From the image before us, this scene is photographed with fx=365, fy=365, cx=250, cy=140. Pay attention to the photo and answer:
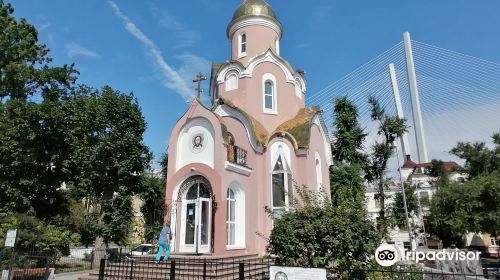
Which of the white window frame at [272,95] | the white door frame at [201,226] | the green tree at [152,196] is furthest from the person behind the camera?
the green tree at [152,196]

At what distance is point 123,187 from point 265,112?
33.2 feet

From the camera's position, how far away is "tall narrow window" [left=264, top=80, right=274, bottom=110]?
20.0m

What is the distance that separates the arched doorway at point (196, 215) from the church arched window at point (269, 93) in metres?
6.47

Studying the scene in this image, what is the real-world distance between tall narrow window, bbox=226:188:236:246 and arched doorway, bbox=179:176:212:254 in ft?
3.05

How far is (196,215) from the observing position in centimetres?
1457

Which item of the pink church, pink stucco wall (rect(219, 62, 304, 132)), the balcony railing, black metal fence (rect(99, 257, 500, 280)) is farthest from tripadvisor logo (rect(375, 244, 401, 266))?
pink stucco wall (rect(219, 62, 304, 132))

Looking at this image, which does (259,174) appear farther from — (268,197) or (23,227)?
(23,227)

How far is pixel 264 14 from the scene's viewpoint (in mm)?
22234

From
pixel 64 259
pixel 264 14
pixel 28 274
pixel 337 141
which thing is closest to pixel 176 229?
pixel 28 274

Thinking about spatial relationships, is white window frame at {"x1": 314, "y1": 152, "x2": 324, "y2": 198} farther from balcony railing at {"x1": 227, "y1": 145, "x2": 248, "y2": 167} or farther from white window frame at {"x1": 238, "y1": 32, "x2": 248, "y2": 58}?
white window frame at {"x1": 238, "y1": 32, "x2": 248, "y2": 58}

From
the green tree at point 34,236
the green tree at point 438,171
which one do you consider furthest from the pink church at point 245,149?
the green tree at point 438,171

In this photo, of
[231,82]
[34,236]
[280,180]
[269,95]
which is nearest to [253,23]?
[231,82]

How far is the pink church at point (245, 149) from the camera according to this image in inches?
577

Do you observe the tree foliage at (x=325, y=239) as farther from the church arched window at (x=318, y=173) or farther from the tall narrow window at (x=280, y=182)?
the church arched window at (x=318, y=173)
